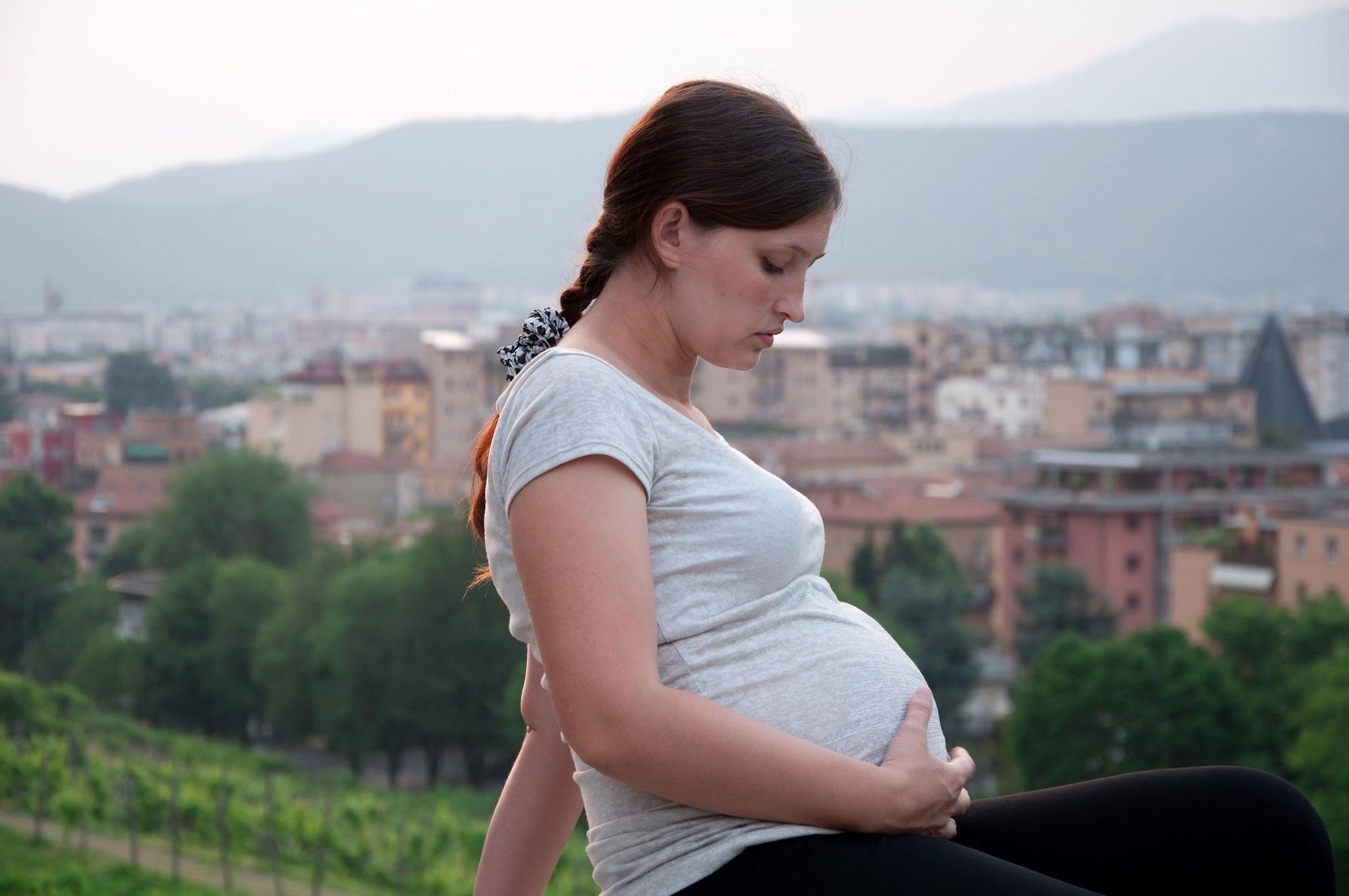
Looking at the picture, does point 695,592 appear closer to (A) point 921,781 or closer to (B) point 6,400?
(A) point 921,781

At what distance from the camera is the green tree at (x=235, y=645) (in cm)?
1711

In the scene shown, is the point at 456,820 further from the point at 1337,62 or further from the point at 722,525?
the point at 1337,62

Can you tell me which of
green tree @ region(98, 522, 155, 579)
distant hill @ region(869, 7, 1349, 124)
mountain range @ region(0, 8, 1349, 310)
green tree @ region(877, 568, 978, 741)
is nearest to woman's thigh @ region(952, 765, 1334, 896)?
green tree @ region(877, 568, 978, 741)

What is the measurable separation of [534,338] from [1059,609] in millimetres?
21223

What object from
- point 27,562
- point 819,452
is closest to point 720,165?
point 27,562

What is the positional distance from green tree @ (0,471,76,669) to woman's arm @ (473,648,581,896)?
44.4 feet

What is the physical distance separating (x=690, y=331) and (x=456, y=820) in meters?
10.8

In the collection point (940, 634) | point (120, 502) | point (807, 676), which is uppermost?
point (807, 676)

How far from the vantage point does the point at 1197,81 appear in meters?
151

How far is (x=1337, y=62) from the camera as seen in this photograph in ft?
414

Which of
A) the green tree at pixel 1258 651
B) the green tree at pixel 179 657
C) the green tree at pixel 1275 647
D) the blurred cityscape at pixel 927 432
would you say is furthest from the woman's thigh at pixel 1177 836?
the green tree at pixel 179 657

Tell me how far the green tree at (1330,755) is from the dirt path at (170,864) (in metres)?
8.11

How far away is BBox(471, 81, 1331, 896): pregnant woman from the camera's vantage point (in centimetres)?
71

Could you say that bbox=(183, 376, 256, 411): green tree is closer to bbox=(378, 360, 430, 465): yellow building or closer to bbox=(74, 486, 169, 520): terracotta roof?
bbox=(378, 360, 430, 465): yellow building
